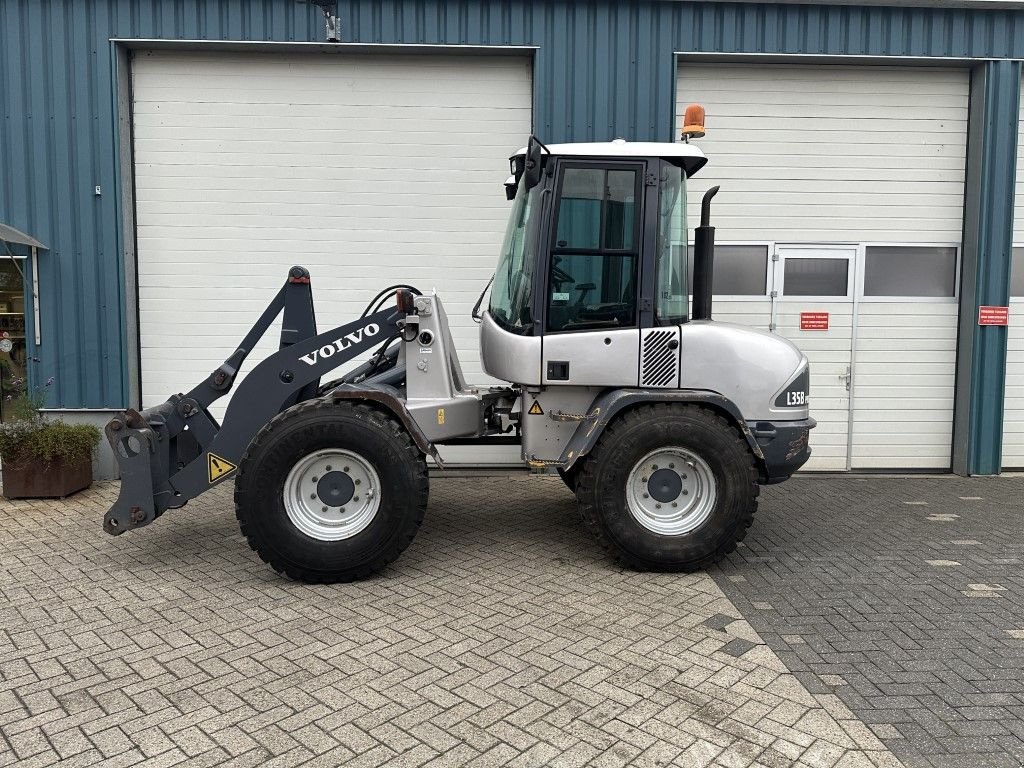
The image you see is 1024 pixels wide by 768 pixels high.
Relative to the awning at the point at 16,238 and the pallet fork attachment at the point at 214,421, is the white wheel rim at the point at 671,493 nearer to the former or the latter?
the pallet fork attachment at the point at 214,421

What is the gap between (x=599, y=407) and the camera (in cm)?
477

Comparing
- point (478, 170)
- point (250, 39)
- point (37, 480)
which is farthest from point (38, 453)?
point (478, 170)

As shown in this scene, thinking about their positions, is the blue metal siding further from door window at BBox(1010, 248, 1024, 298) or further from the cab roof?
the cab roof

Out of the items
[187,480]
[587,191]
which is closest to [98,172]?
[187,480]

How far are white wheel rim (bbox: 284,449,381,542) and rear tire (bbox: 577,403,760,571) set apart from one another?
4.38ft

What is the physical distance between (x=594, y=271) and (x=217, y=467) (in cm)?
270

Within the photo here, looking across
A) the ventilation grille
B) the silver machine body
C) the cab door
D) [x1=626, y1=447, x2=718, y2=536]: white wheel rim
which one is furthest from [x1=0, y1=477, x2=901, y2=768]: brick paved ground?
the cab door

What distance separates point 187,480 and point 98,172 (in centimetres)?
415

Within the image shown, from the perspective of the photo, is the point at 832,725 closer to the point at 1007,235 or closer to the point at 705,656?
the point at 705,656

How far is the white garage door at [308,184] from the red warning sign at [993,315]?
504cm

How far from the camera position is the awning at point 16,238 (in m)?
6.59

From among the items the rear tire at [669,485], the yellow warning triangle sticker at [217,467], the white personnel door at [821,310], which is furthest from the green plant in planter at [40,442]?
the white personnel door at [821,310]

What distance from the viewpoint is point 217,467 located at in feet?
15.5

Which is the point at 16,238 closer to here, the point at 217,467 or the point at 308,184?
the point at 308,184
